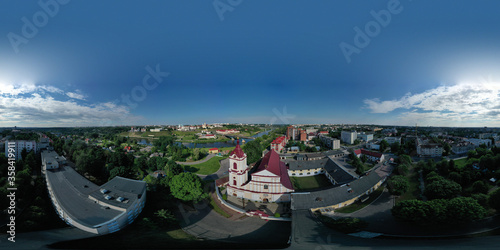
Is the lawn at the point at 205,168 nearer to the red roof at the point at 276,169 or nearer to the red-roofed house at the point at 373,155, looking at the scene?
the red roof at the point at 276,169

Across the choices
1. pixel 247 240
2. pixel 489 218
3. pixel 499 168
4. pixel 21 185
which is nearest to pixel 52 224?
pixel 21 185

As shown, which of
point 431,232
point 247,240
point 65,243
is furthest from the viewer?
point 247,240

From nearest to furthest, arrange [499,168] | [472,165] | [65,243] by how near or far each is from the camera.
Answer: [65,243], [499,168], [472,165]

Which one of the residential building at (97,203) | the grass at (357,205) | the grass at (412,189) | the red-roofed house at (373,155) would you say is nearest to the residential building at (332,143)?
the red-roofed house at (373,155)

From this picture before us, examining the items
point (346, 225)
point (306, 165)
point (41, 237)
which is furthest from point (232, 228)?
point (306, 165)

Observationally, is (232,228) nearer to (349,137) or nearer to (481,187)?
(481,187)

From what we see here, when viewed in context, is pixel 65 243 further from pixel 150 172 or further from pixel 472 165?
pixel 472 165

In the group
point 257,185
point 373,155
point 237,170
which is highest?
point 237,170

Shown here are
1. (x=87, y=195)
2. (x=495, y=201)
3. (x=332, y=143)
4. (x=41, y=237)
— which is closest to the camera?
(x=41, y=237)
